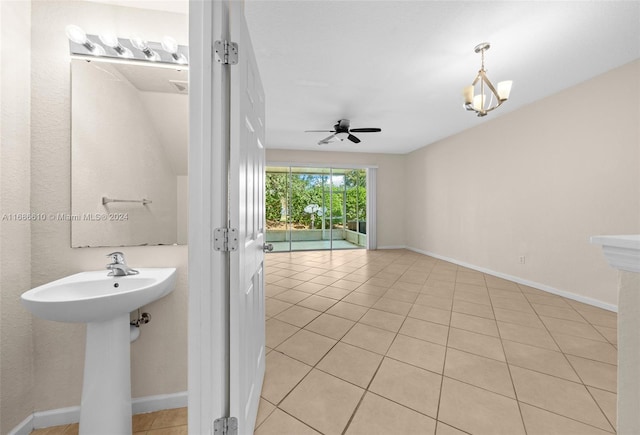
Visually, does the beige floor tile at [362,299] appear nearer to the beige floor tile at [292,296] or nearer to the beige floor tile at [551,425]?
the beige floor tile at [292,296]

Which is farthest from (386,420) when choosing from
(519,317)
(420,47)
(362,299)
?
(420,47)

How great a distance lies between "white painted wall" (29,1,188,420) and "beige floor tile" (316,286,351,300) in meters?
2.21

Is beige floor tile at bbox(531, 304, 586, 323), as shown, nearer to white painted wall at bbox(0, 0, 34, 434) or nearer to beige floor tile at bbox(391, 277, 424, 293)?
beige floor tile at bbox(391, 277, 424, 293)

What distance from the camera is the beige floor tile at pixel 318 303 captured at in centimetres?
295

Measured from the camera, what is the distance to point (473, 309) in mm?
2875

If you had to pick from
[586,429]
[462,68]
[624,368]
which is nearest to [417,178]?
[462,68]

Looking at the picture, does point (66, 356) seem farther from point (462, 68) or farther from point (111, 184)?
point (462, 68)

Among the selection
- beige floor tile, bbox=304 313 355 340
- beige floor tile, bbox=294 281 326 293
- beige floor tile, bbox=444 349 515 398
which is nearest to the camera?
beige floor tile, bbox=444 349 515 398

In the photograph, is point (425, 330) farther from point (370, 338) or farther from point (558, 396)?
point (558, 396)

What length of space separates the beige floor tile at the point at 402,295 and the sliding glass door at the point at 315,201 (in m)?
3.56

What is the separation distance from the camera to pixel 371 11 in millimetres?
1939

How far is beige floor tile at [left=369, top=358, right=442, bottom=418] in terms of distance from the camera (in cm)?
149

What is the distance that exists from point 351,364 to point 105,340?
1509 mm

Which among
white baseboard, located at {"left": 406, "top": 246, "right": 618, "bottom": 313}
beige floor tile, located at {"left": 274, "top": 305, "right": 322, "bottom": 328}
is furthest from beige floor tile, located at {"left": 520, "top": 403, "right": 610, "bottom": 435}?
white baseboard, located at {"left": 406, "top": 246, "right": 618, "bottom": 313}
